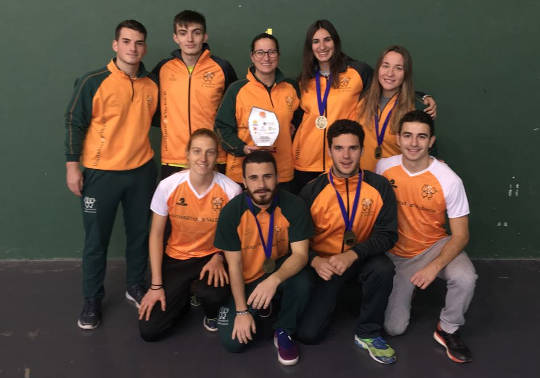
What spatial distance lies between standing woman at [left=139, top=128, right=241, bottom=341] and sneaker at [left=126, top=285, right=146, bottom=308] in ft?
1.18

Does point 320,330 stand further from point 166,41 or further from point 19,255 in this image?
point 19,255

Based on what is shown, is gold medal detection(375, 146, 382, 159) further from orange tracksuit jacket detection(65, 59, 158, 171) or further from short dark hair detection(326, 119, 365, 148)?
orange tracksuit jacket detection(65, 59, 158, 171)

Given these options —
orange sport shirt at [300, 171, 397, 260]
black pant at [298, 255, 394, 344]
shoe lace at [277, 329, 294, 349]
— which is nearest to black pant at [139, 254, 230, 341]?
shoe lace at [277, 329, 294, 349]

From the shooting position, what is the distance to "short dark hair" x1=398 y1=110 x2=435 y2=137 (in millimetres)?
2471

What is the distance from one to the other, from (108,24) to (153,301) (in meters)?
2.04

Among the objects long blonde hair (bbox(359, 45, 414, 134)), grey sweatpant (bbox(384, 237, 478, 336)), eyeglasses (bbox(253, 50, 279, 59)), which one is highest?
eyeglasses (bbox(253, 50, 279, 59))

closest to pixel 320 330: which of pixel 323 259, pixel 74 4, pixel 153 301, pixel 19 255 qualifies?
pixel 323 259

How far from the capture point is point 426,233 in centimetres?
258

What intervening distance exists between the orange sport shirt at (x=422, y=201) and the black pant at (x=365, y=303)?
290 mm

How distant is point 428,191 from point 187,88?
1.61 m

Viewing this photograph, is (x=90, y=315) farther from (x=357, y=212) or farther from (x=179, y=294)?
(x=357, y=212)

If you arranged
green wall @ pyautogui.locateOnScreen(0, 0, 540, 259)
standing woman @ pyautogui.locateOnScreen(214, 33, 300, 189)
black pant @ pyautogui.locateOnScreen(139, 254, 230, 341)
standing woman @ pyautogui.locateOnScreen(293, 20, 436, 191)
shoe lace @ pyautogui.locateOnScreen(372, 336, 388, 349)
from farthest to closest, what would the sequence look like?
green wall @ pyautogui.locateOnScreen(0, 0, 540, 259) < standing woman @ pyautogui.locateOnScreen(293, 20, 436, 191) < standing woman @ pyautogui.locateOnScreen(214, 33, 300, 189) < black pant @ pyautogui.locateOnScreen(139, 254, 230, 341) < shoe lace @ pyautogui.locateOnScreen(372, 336, 388, 349)

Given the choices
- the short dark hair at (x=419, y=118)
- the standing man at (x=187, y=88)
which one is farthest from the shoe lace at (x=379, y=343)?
the standing man at (x=187, y=88)

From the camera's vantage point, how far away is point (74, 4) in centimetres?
311
